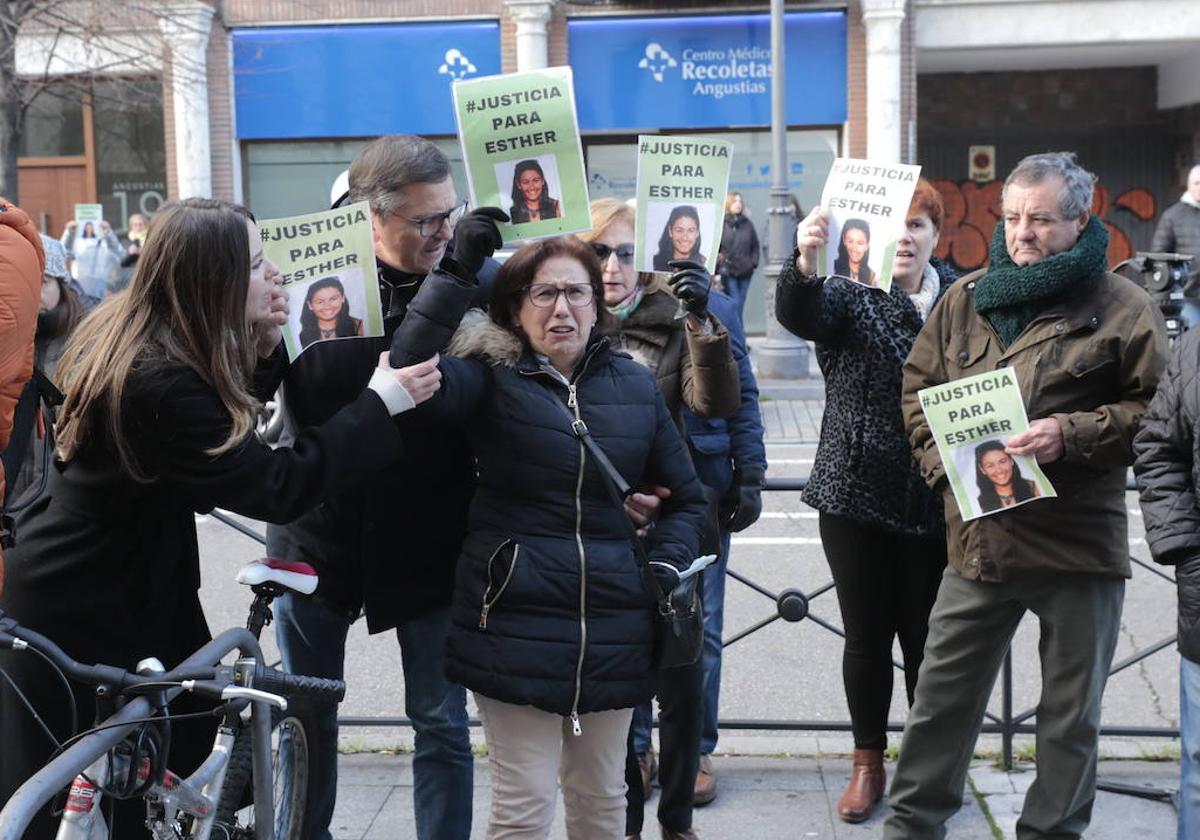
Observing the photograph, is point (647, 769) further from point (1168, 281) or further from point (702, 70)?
point (702, 70)

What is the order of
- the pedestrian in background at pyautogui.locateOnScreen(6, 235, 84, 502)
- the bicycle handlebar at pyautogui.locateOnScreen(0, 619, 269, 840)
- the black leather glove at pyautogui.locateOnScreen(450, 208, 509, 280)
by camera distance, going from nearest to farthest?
the bicycle handlebar at pyautogui.locateOnScreen(0, 619, 269, 840) < the black leather glove at pyautogui.locateOnScreen(450, 208, 509, 280) < the pedestrian in background at pyautogui.locateOnScreen(6, 235, 84, 502)

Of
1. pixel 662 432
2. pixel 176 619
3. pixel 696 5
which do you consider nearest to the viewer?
pixel 176 619

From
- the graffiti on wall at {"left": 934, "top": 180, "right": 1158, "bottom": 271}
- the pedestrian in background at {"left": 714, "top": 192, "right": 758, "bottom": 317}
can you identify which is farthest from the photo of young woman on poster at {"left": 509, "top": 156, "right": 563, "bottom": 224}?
the graffiti on wall at {"left": 934, "top": 180, "right": 1158, "bottom": 271}

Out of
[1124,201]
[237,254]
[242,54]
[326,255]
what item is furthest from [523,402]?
[1124,201]

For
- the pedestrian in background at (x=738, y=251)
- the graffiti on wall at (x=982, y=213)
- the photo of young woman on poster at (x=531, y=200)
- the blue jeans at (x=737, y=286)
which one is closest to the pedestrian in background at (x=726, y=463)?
the photo of young woman on poster at (x=531, y=200)

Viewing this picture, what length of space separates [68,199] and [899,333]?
18415 millimetres

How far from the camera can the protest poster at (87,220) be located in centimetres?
1823

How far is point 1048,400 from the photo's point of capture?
144 inches

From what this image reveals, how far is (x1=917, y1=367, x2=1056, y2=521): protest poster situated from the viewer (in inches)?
142

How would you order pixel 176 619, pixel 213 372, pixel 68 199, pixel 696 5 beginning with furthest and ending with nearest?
pixel 68 199
pixel 696 5
pixel 176 619
pixel 213 372

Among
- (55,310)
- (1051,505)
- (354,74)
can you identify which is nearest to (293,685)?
(1051,505)

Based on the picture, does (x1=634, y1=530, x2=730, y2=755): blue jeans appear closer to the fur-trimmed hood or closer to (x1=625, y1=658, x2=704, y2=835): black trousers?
(x1=625, y1=658, x2=704, y2=835): black trousers

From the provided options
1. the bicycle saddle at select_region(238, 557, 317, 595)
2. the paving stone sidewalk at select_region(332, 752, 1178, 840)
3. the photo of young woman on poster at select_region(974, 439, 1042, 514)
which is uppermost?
the photo of young woman on poster at select_region(974, 439, 1042, 514)

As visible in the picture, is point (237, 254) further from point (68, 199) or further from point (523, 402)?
point (68, 199)
